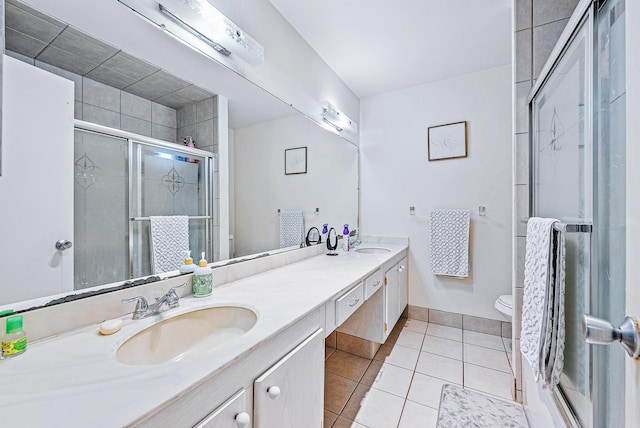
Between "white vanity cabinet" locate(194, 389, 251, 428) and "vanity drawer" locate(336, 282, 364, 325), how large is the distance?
598 millimetres

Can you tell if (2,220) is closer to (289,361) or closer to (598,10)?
(289,361)

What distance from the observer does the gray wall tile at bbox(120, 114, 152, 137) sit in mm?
949

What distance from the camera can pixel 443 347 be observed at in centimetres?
217

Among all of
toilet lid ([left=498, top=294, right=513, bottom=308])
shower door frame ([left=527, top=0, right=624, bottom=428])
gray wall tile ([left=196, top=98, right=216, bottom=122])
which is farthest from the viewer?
toilet lid ([left=498, top=294, right=513, bottom=308])

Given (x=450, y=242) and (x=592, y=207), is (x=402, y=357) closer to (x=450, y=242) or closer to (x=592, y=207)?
(x=450, y=242)

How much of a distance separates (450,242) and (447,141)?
3.16ft

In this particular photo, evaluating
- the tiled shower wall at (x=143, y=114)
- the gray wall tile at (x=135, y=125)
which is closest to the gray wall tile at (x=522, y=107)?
the tiled shower wall at (x=143, y=114)

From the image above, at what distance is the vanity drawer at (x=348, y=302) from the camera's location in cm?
124

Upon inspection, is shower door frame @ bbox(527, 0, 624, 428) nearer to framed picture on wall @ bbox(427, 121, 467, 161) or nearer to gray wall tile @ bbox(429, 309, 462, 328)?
framed picture on wall @ bbox(427, 121, 467, 161)

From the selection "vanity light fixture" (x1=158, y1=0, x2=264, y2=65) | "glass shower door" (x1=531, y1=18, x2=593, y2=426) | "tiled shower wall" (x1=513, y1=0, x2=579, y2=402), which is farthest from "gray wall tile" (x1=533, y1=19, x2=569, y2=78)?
"vanity light fixture" (x1=158, y1=0, x2=264, y2=65)

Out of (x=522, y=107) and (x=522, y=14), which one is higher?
(x=522, y=14)

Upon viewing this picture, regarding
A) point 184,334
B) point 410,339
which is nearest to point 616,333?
point 184,334

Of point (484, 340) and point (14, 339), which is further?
point (484, 340)

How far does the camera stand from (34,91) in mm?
751
